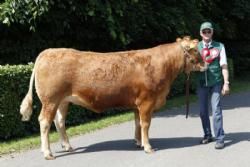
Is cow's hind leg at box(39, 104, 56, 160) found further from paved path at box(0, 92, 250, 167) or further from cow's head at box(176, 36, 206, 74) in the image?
cow's head at box(176, 36, 206, 74)

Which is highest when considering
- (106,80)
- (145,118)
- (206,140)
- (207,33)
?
(207,33)

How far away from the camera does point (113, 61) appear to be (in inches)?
366

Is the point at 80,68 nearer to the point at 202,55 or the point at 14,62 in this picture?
the point at 202,55

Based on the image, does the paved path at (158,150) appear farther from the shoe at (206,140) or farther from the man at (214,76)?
the man at (214,76)

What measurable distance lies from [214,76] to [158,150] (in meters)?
1.65

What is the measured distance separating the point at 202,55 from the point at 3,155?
4.04 meters

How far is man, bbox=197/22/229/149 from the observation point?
31.0 feet

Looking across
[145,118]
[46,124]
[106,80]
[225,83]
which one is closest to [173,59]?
[225,83]

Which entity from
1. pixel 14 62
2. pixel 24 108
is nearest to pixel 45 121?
pixel 24 108

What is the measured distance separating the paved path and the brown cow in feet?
1.10

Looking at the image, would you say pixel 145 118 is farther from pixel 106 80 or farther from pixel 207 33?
pixel 207 33

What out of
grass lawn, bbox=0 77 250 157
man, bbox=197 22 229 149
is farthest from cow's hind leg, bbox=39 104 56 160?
man, bbox=197 22 229 149

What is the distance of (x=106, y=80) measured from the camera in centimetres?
919

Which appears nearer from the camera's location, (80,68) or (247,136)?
(80,68)
